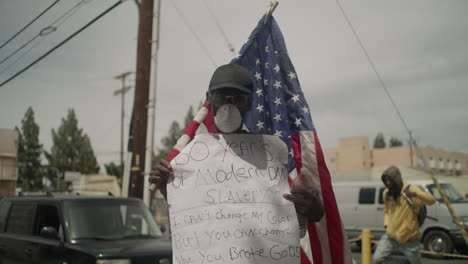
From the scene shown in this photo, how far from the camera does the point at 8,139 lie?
21719 mm

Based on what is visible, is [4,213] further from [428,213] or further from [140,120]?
[428,213]

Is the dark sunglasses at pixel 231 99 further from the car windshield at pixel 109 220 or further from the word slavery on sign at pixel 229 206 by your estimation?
the car windshield at pixel 109 220

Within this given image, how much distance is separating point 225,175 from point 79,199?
4.40 metres

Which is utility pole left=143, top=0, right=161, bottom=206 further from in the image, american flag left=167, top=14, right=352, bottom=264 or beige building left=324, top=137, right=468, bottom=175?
beige building left=324, top=137, right=468, bottom=175

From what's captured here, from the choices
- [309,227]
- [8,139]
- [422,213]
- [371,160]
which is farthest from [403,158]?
[309,227]

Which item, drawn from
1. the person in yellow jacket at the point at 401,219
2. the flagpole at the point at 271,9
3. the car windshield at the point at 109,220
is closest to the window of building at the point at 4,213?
the car windshield at the point at 109,220

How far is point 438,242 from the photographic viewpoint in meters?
11.7

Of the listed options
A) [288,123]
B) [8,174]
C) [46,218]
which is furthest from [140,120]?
[8,174]

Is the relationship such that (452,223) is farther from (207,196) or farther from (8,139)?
(8,139)

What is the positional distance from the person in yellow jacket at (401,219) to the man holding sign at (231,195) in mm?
4282

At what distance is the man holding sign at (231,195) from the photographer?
1.92 meters

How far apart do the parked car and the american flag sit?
2957 mm

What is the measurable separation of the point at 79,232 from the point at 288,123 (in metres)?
3.82

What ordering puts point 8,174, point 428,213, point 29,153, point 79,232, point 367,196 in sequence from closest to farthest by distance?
point 79,232 → point 428,213 → point 367,196 → point 8,174 → point 29,153
